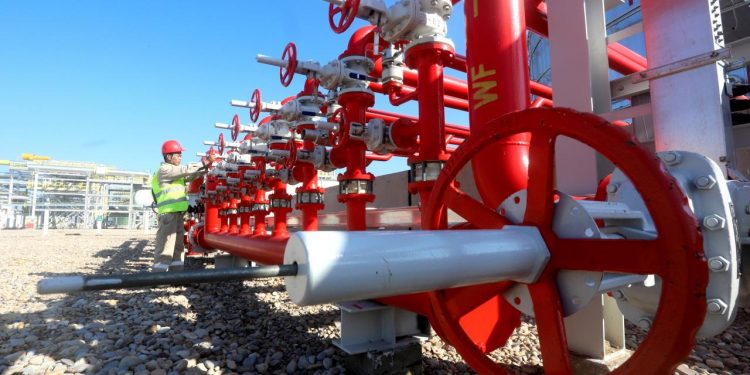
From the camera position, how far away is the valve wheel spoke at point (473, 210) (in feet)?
2.95

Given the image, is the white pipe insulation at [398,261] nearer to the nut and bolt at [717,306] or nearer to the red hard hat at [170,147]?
the nut and bolt at [717,306]

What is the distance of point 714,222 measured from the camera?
76 cm

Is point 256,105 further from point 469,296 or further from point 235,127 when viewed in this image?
point 469,296

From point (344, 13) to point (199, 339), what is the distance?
166 centimetres

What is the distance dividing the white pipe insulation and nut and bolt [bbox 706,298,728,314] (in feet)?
1.01

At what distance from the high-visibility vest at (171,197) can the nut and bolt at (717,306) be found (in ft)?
14.6

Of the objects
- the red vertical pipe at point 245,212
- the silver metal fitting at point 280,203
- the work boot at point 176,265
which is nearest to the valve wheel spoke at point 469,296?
the silver metal fitting at point 280,203

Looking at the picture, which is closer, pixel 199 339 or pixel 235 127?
pixel 199 339

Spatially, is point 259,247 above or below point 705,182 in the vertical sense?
below

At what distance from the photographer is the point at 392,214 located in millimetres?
2703

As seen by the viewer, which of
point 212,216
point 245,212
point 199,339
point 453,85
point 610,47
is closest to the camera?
point 199,339

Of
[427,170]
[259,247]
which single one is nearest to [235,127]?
[259,247]

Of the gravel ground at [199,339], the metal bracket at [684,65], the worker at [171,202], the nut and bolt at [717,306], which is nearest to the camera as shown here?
the nut and bolt at [717,306]

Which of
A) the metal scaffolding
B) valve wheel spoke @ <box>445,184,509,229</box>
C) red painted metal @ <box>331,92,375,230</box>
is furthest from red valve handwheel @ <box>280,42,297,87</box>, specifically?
the metal scaffolding
